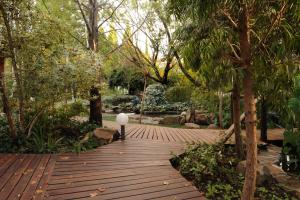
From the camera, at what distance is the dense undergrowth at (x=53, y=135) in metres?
5.56

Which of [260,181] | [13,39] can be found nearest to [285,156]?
[260,181]

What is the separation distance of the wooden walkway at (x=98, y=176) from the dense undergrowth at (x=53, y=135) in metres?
0.34

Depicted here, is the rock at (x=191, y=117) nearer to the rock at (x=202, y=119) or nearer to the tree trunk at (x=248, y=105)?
the rock at (x=202, y=119)

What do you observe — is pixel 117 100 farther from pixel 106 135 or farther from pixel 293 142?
pixel 293 142

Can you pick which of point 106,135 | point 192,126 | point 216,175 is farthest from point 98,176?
point 192,126

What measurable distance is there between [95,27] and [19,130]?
3729 millimetres

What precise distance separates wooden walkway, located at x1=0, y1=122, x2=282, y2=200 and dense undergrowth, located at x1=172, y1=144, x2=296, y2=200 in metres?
0.23

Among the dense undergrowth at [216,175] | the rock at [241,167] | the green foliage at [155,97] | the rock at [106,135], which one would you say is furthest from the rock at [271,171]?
the green foliage at [155,97]

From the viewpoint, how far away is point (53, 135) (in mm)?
6422

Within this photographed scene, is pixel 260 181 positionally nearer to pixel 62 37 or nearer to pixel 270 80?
pixel 270 80

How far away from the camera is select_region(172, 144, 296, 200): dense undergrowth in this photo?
382cm

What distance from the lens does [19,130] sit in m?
6.12

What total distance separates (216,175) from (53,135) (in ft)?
13.0

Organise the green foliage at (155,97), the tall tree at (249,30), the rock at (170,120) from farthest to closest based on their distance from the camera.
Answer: the green foliage at (155,97), the rock at (170,120), the tall tree at (249,30)
